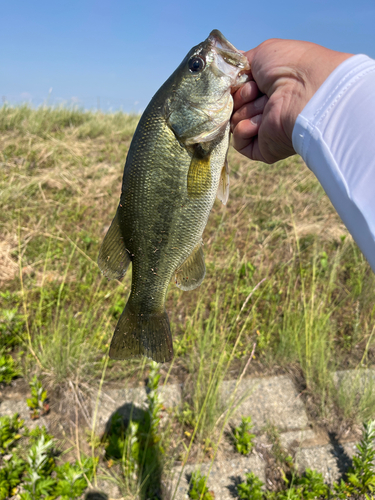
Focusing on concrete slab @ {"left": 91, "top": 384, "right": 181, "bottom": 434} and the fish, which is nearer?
the fish

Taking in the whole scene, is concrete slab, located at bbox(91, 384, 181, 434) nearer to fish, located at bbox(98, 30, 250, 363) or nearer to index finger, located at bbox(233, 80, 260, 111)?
fish, located at bbox(98, 30, 250, 363)

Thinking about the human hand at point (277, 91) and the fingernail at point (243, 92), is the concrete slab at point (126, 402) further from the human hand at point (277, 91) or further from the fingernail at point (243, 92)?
the fingernail at point (243, 92)

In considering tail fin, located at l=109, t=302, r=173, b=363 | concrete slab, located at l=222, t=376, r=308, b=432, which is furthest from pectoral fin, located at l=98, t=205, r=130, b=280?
concrete slab, located at l=222, t=376, r=308, b=432

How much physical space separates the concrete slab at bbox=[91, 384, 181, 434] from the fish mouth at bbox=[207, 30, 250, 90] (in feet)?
7.50

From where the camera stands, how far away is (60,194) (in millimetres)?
4980

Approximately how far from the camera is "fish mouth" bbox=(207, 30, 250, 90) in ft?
4.80

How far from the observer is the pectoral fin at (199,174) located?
1364mm

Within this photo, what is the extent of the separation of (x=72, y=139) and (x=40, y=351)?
5.02 m

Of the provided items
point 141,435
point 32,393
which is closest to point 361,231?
point 141,435

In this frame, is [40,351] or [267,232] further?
[267,232]

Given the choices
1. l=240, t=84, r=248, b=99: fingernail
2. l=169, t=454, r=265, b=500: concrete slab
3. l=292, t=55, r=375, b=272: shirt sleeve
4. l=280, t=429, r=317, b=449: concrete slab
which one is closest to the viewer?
l=292, t=55, r=375, b=272: shirt sleeve

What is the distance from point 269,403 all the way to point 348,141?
249cm

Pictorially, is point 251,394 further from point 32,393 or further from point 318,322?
point 32,393

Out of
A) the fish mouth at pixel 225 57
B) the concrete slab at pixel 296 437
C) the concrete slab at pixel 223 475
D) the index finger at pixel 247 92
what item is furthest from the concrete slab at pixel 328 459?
the fish mouth at pixel 225 57
